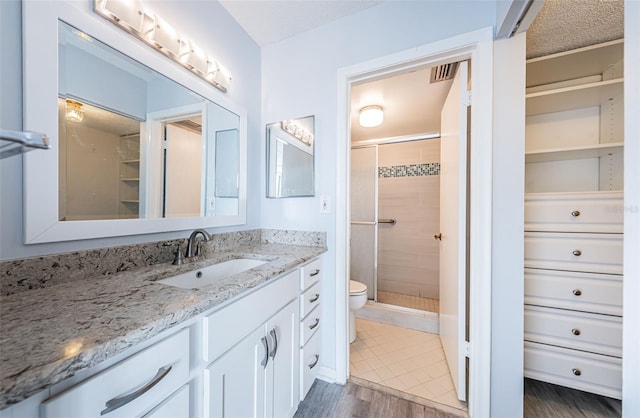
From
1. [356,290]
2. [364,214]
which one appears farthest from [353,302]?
[364,214]

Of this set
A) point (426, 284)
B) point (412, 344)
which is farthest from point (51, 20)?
point (426, 284)

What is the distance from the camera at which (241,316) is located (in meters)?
0.80

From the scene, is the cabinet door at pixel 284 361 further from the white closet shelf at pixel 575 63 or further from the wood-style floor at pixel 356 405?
the white closet shelf at pixel 575 63

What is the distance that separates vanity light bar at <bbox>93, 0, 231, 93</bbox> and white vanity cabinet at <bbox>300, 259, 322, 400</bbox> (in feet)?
4.03

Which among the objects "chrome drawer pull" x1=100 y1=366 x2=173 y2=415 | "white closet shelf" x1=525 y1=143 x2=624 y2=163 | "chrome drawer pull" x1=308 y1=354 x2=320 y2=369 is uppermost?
"white closet shelf" x1=525 y1=143 x2=624 y2=163

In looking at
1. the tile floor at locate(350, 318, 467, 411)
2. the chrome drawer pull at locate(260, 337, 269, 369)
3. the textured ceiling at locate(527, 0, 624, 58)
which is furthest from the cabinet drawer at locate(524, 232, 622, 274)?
the chrome drawer pull at locate(260, 337, 269, 369)

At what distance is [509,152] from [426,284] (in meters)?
2.21

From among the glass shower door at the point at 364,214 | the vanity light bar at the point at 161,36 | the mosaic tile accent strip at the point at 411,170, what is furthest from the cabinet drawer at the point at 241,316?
the mosaic tile accent strip at the point at 411,170

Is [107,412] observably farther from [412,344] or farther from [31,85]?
[412,344]

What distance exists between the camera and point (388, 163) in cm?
313

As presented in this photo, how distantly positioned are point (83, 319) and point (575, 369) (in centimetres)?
216

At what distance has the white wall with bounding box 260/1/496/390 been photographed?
1243mm

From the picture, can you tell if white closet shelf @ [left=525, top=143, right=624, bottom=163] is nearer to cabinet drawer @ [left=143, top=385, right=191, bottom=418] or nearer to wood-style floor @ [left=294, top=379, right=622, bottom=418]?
wood-style floor @ [left=294, top=379, right=622, bottom=418]

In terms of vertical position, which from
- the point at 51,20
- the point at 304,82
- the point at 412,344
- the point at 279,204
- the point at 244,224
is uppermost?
the point at 304,82
